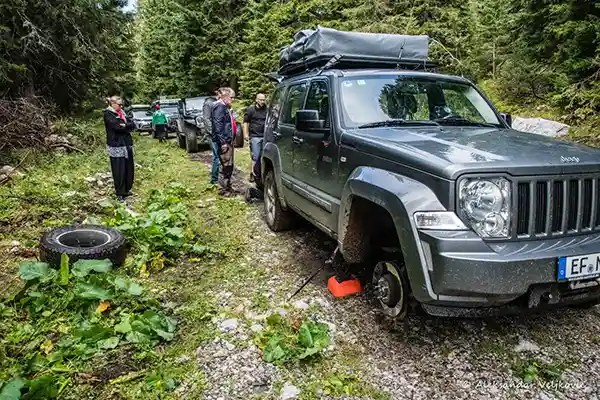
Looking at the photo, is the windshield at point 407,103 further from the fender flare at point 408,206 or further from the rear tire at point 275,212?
the rear tire at point 275,212

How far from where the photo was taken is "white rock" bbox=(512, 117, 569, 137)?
30.9ft

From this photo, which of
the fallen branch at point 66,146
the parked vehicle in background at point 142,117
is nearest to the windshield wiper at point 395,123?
the fallen branch at point 66,146

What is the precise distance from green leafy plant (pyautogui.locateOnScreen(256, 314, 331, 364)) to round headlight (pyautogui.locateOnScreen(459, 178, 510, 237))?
134 cm

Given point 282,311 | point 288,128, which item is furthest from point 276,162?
point 282,311

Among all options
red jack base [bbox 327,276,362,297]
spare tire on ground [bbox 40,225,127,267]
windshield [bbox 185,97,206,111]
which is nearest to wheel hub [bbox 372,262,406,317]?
red jack base [bbox 327,276,362,297]

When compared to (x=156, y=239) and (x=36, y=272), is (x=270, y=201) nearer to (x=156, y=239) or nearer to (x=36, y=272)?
(x=156, y=239)

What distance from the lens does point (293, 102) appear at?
17.4 feet

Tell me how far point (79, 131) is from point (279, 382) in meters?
12.2

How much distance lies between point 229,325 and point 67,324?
4.08 ft

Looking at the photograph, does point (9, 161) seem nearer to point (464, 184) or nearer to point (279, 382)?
point (279, 382)

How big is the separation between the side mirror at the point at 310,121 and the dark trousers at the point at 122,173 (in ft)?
14.1

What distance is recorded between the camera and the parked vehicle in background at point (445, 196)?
2516mm

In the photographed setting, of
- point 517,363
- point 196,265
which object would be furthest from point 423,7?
point 517,363

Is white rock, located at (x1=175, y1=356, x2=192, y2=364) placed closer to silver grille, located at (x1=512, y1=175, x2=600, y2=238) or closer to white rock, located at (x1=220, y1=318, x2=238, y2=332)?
white rock, located at (x1=220, y1=318, x2=238, y2=332)
